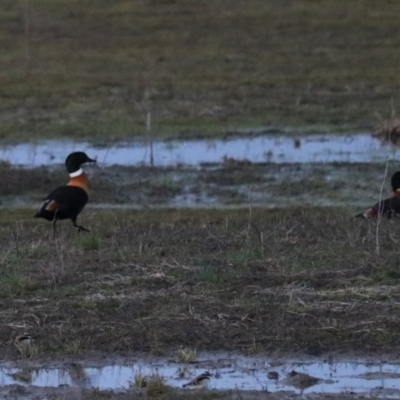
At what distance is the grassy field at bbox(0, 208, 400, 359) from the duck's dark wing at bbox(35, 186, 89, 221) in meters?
0.74

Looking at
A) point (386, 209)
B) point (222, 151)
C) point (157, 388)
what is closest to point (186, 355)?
point (157, 388)

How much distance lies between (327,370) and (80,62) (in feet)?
75.9

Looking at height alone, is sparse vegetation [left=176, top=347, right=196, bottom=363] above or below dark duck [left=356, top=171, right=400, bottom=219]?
below

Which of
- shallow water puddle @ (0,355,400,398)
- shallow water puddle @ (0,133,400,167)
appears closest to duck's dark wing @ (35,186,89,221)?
shallow water puddle @ (0,355,400,398)

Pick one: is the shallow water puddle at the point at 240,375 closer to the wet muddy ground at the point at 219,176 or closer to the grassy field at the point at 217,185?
the grassy field at the point at 217,185

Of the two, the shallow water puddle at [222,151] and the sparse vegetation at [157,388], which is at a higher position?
the shallow water puddle at [222,151]

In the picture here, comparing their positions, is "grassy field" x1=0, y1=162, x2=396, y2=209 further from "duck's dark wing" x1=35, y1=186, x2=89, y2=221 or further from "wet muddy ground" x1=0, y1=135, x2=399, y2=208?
"duck's dark wing" x1=35, y1=186, x2=89, y2=221

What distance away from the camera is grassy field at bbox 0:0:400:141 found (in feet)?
74.0

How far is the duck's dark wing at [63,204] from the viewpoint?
11688 mm

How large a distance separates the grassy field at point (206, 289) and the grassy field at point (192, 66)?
1091cm

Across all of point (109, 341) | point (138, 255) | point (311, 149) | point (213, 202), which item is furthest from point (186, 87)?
point (109, 341)

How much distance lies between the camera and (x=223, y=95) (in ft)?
82.6

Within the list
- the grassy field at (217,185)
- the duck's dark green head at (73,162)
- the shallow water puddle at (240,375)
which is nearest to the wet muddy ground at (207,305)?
the shallow water puddle at (240,375)

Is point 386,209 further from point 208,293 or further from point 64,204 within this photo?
point 208,293
